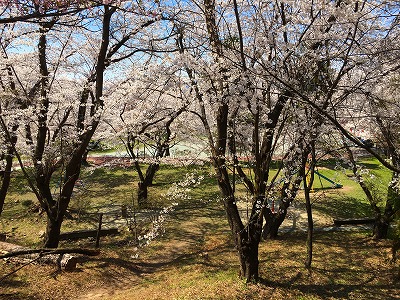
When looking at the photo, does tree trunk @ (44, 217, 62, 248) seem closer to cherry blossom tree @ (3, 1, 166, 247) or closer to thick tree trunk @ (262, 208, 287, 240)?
cherry blossom tree @ (3, 1, 166, 247)

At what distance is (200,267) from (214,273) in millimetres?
657

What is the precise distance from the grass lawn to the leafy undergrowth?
0.07 feet

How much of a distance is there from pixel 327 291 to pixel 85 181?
1691 cm

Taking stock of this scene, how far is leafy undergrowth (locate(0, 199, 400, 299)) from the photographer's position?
22.0 feet

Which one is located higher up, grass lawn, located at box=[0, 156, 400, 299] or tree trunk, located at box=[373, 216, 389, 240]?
tree trunk, located at box=[373, 216, 389, 240]

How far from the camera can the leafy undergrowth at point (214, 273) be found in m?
6.70

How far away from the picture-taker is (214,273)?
25.5ft

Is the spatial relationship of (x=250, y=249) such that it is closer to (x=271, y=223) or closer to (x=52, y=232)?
(x=271, y=223)

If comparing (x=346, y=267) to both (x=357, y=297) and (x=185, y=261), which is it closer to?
(x=357, y=297)

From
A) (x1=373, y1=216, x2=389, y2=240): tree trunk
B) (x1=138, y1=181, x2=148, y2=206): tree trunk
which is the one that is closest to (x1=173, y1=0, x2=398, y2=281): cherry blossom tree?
(x1=373, y1=216, x2=389, y2=240): tree trunk

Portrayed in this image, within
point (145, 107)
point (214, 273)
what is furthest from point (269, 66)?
point (145, 107)

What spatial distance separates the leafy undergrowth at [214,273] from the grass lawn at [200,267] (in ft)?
0.07

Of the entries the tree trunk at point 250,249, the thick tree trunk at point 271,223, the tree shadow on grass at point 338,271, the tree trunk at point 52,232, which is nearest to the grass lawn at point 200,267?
the tree shadow on grass at point 338,271

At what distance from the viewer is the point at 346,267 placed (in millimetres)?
7965
